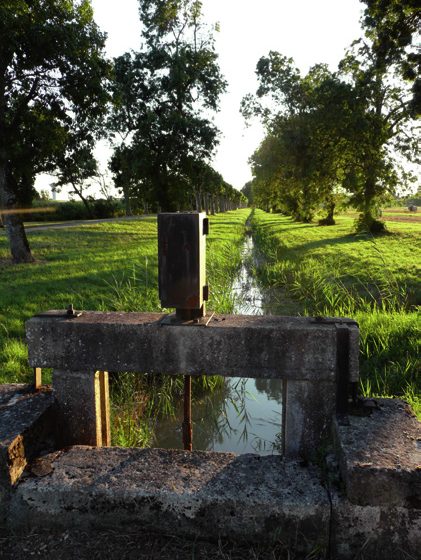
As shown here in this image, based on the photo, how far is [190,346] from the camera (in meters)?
2.47

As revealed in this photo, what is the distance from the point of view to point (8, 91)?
10984 millimetres

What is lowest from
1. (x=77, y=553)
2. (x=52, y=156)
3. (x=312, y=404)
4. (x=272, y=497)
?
(x=77, y=553)

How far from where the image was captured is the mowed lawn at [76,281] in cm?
577

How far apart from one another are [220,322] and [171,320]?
1.01 ft

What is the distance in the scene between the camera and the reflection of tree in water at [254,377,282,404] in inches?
207

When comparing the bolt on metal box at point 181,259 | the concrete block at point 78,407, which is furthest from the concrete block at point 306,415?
the concrete block at point 78,407

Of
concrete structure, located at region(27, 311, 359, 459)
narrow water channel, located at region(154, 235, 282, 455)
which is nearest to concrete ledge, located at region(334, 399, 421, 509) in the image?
concrete structure, located at region(27, 311, 359, 459)

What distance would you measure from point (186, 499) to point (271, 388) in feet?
11.8

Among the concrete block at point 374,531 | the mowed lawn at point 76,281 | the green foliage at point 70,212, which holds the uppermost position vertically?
the green foliage at point 70,212

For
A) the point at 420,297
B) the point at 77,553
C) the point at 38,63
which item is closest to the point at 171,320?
the point at 77,553

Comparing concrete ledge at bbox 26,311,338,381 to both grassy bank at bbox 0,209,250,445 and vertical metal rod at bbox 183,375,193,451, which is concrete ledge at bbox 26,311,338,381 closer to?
vertical metal rod at bbox 183,375,193,451

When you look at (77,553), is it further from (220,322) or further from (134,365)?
(220,322)

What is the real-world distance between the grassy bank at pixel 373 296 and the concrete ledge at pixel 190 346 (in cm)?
193

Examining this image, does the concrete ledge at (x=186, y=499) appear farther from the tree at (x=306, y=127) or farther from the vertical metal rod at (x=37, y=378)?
the tree at (x=306, y=127)
